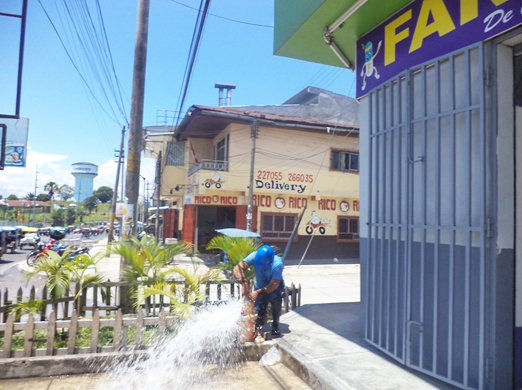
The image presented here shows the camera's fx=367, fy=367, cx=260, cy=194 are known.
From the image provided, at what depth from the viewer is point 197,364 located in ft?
16.1

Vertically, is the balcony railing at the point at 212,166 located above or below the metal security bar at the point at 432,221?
above

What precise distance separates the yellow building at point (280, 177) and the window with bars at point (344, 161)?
0.05 m

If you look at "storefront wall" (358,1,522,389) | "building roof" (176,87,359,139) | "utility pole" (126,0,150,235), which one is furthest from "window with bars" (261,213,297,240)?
"storefront wall" (358,1,522,389)

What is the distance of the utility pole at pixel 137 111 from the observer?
23.5 feet

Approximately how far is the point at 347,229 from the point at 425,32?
16930 millimetres

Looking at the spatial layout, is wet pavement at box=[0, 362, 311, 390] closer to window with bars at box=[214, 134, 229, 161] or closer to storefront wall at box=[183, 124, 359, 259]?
storefront wall at box=[183, 124, 359, 259]

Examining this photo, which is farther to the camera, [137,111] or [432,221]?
[137,111]

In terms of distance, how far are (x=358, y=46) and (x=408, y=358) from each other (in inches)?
178

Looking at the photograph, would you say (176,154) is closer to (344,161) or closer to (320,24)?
(344,161)

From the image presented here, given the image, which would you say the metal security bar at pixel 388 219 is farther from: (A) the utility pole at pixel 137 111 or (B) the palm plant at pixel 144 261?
(A) the utility pole at pixel 137 111

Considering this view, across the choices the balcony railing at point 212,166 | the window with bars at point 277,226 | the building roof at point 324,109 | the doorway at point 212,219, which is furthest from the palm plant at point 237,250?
the building roof at point 324,109

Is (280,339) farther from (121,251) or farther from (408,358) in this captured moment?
(121,251)

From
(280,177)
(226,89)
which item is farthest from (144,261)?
(226,89)

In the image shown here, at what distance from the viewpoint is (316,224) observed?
19.7 metres
